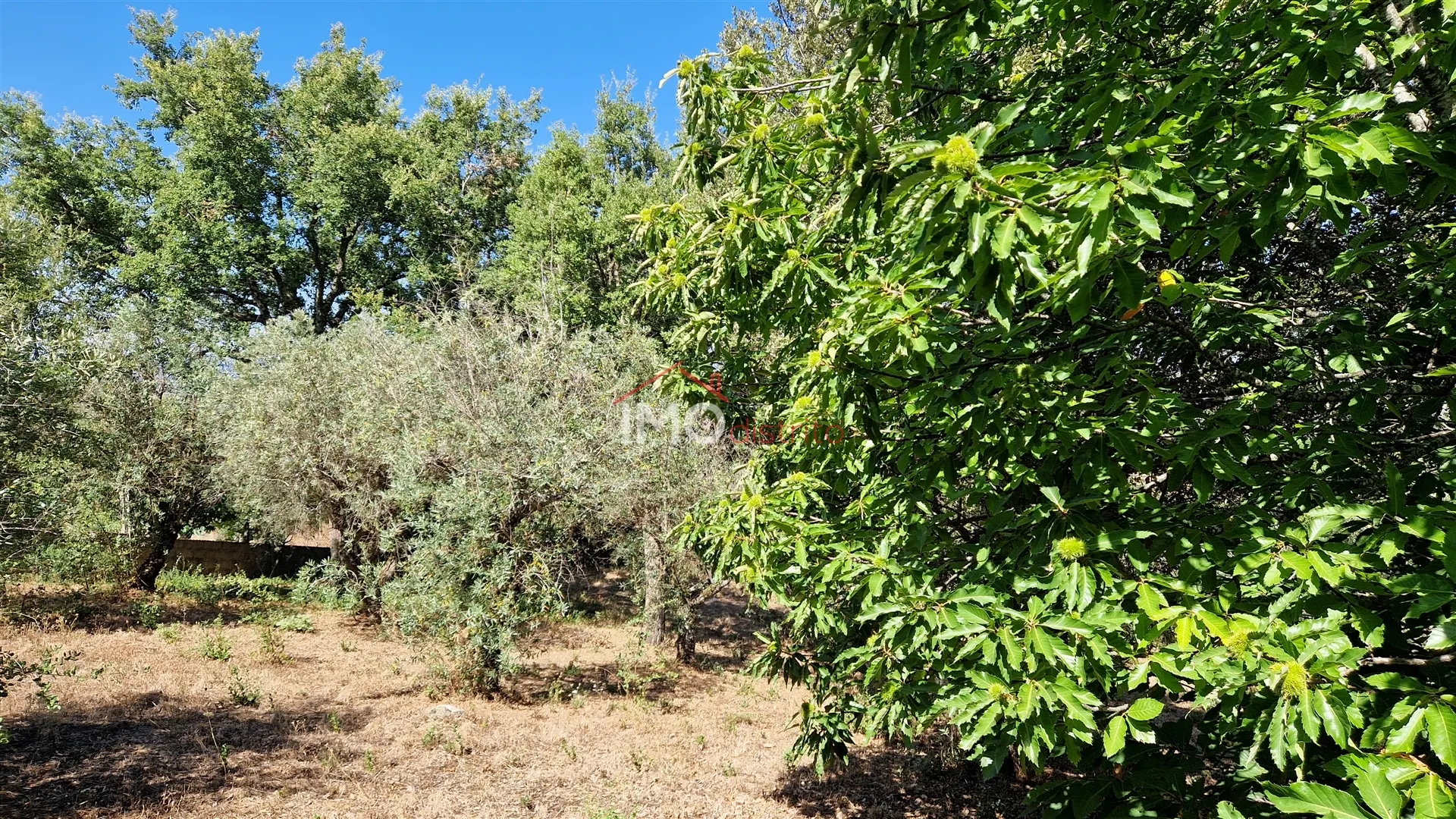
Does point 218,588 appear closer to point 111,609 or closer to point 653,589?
point 111,609

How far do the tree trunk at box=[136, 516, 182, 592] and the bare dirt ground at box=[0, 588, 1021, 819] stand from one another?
7.44ft

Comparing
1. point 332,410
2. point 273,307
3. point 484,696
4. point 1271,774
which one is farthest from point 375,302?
point 1271,774

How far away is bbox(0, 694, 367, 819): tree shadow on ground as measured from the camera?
17.5 feet

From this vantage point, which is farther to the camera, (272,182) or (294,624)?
(272,182)

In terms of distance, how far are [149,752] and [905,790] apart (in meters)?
7.52

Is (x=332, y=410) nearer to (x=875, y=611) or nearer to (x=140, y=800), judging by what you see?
(x=140, y=800)

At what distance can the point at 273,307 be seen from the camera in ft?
80.9

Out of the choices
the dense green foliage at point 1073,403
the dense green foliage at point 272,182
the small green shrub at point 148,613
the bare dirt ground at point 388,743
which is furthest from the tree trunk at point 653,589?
the dense green foliage at point 272,182

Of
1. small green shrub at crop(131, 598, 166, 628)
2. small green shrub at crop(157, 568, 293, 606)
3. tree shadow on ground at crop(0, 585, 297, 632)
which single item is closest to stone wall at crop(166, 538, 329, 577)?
small green shrub at crop(157, 568, 293, 606)

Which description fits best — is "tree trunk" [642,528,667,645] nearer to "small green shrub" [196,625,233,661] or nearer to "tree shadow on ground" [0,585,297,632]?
"small green shrub" [196,625,233,661]

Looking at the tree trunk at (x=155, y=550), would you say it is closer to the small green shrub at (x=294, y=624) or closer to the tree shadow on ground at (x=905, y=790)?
the small green shrub at (x=294, y=624)

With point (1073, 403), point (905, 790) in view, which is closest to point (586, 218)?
point (905, 790)

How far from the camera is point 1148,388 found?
2.35 m

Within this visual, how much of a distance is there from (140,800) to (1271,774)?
300 inches
